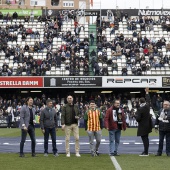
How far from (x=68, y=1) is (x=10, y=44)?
5248cm

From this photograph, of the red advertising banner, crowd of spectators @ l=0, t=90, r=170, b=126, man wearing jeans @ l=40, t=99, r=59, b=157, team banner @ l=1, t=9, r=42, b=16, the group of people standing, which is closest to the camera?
the group of people standing

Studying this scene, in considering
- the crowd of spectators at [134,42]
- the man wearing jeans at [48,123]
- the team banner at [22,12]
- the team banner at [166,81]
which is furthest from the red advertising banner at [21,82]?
the man wearing jeans at [48,123]

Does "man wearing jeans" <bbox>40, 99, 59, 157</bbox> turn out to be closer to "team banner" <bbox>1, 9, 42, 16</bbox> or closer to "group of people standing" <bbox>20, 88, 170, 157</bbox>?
"group of people standing" <bbox>20, 88, 170, 157</bbox>

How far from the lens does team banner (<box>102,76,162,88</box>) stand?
51.6 m

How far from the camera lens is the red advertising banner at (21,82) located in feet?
168

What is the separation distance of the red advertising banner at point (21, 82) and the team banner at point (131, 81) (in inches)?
216

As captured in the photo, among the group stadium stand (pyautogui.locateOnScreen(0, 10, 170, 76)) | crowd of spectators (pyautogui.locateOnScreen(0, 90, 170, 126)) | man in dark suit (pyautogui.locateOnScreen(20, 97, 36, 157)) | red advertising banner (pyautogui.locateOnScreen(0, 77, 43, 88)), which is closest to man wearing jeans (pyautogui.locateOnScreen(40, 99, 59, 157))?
man in dark suit (pyautogui.locateOnScreen(20, 97, 36, 157))

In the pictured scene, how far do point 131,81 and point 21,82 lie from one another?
9.15m

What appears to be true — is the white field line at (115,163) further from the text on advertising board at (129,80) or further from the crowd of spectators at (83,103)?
the text on advertising board at (129,80)

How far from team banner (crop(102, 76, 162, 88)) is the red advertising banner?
549cm

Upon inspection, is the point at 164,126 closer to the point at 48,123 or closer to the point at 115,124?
the point at 115,124

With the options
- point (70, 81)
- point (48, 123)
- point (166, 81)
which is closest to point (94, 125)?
point (48, 123)

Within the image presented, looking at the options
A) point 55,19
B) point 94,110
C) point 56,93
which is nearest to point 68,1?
point 55,19

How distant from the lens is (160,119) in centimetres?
2023
